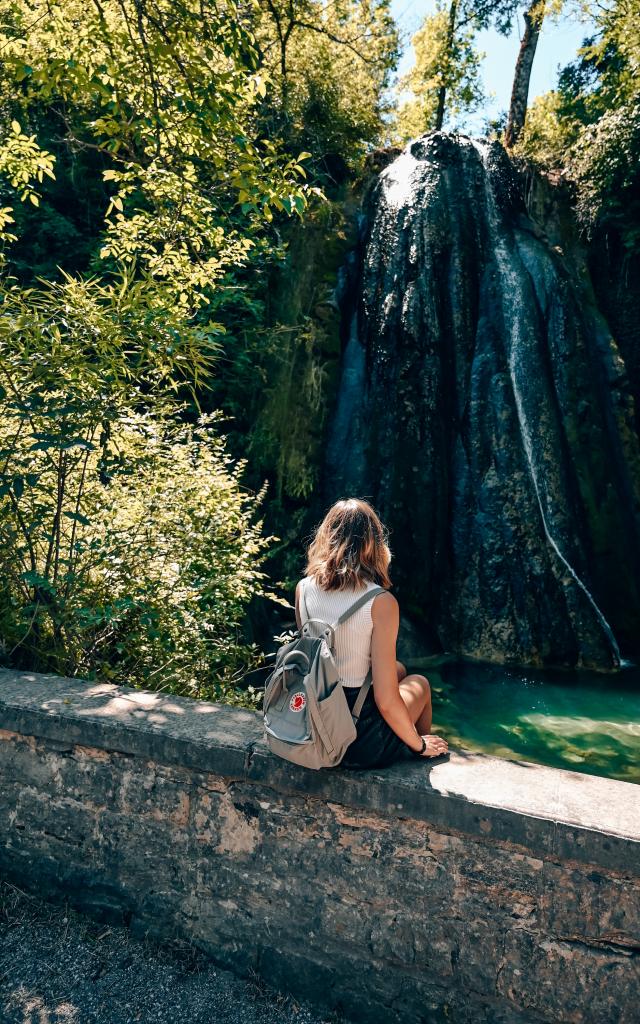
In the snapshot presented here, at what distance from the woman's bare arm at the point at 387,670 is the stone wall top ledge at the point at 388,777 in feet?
0.44

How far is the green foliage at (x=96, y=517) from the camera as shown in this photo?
Result: 128 inches

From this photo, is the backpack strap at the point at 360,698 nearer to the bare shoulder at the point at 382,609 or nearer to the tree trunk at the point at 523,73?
the bare shoulder at the point at 382,609

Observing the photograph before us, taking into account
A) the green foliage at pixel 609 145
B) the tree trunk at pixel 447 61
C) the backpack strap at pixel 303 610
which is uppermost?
the tree trunk at pixel 447 61

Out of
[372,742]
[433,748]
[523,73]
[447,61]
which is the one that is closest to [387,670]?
[372,742]

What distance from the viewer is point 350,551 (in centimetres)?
241

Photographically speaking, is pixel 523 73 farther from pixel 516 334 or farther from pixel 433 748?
pixel 433 748

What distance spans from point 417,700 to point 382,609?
1.74ft

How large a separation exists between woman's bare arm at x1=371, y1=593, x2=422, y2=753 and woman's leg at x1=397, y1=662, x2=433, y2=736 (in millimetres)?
281

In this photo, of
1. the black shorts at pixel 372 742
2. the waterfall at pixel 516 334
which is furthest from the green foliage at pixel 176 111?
the waterfall at pixel 516 334

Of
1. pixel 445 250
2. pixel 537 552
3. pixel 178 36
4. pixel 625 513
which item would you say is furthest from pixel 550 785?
pixel 445 250

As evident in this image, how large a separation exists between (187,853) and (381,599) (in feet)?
3.63

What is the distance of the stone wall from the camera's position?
198 centimetres

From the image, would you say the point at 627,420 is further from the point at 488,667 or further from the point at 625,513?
the point at 488,667

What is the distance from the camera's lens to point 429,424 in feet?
29.8
